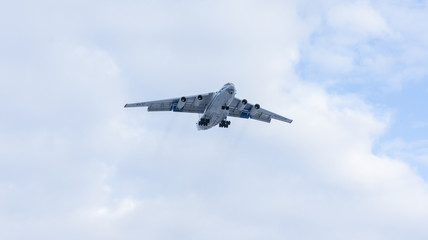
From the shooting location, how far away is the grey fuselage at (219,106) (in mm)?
76375

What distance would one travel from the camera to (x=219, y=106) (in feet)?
263

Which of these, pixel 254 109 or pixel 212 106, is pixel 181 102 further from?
pixel 254 109

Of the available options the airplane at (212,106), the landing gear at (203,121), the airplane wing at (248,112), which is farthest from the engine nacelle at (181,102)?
the airplane wing at (248,112)

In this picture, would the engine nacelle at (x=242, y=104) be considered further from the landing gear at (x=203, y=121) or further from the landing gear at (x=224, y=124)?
the landing gear at (x=203, y=121)

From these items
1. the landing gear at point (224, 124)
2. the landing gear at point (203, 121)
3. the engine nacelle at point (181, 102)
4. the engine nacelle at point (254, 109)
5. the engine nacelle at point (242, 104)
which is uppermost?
the engine nacelle at point (254, 109)

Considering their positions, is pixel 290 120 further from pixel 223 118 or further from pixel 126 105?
pixel 126 105

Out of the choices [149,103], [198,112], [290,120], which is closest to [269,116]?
[290,120]

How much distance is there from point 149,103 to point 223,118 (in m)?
10.6

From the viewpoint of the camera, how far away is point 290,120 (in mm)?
89812

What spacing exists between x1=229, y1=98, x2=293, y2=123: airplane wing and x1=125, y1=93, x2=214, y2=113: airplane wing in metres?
4.23

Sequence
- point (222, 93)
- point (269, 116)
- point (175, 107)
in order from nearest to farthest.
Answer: point (222, 93)
point (175, 107)
point (269, 116)

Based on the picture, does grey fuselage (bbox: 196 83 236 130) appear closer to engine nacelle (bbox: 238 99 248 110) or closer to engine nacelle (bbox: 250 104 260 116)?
engine nacelle (bbox: 238 99 248 110)

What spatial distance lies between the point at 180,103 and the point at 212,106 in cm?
429

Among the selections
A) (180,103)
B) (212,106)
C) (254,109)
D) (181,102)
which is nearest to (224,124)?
(254,109)
